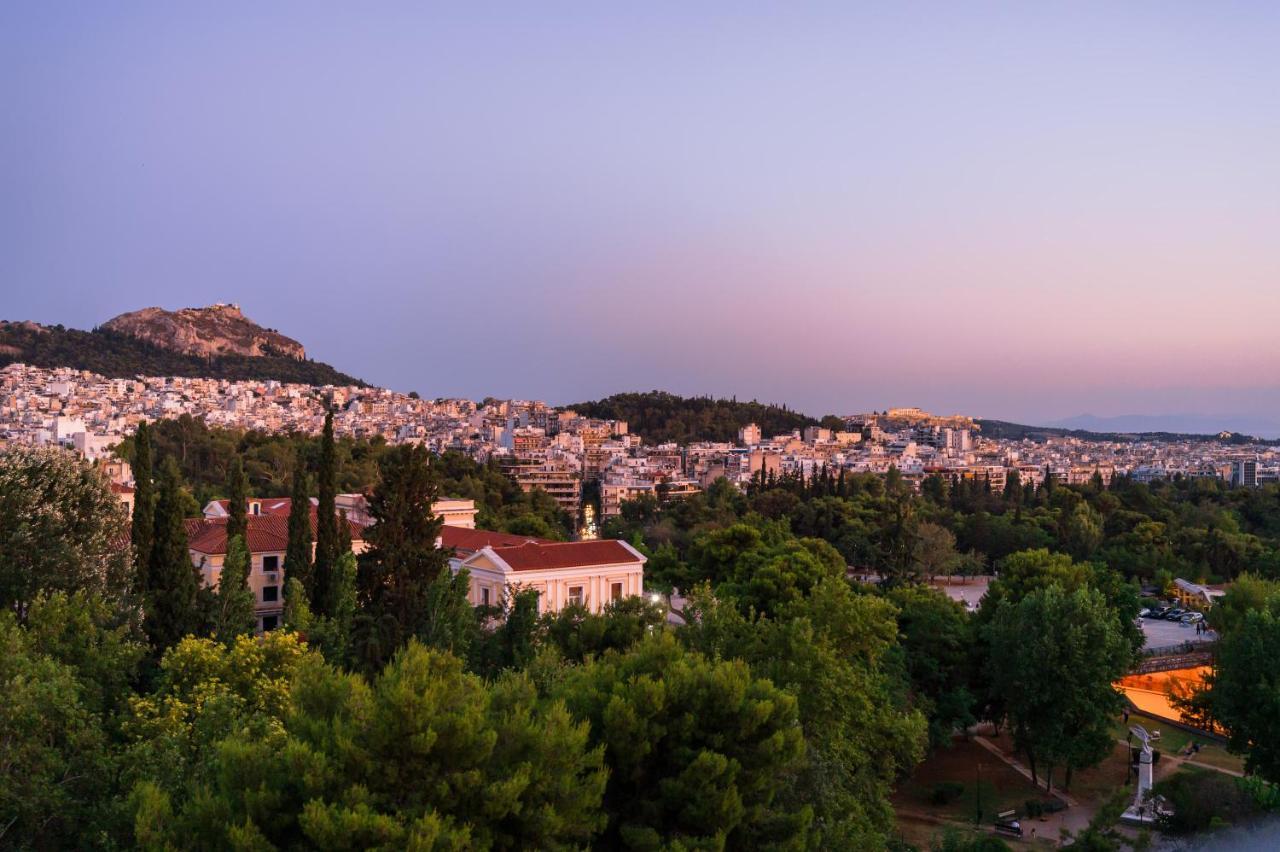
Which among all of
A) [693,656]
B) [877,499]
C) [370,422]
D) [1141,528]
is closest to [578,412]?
[370,422]

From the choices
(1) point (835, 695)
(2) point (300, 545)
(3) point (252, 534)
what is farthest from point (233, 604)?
(3) point (252, 534)

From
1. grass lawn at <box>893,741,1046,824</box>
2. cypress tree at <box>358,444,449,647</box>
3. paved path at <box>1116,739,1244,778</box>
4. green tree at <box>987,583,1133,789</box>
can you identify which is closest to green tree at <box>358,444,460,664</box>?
cypress tree at <box>358,444,449,647</box>

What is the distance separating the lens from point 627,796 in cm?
1020

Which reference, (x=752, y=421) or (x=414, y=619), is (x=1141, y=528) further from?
(x=752, y=421)

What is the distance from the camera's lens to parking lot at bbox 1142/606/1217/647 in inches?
1396

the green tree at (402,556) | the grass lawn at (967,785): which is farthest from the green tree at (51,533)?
the grass lawn at (967,785)

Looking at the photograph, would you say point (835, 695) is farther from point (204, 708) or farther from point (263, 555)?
point (263, 555)

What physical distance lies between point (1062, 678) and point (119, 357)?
414 feet

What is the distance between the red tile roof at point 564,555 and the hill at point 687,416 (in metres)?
104

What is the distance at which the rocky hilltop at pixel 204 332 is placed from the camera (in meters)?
138

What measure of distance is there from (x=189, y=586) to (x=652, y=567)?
1865cm

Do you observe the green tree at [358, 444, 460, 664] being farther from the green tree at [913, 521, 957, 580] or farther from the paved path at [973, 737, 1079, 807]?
the green tree at [913, 521, 957, 580]

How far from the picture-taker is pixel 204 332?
5650 inches

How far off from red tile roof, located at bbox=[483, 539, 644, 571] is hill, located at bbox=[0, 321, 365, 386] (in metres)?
105
